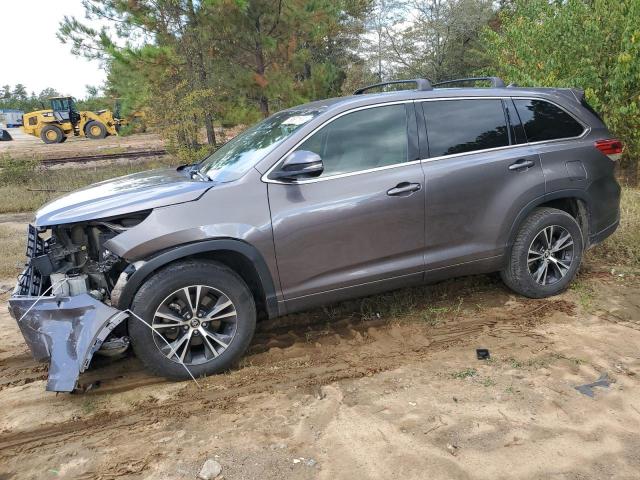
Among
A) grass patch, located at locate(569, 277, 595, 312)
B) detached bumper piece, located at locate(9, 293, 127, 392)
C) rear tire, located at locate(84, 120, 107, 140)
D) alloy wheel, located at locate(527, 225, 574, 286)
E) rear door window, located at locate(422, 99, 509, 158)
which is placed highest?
rear tire, located at locate(84, 120, 107, 140)

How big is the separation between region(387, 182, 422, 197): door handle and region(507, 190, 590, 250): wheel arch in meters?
0.98

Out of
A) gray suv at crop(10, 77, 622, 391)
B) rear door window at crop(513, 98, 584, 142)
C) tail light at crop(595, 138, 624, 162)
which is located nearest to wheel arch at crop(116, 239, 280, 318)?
gray suv at crop(10, 77, 622, 391)

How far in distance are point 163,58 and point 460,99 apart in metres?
8.90

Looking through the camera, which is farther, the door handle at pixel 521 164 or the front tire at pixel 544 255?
the front tire at pixel 544 255

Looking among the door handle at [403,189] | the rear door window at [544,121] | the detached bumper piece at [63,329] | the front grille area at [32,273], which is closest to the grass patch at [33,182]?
the front grille area at [32,273]

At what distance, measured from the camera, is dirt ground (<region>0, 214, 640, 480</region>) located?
2553 mm

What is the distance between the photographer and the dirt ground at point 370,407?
8.38 feet

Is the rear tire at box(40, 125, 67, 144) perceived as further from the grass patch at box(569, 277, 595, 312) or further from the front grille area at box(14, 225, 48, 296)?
the grass patch at box(569, 277, 595, 312)

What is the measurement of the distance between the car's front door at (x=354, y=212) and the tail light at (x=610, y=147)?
1862 mm

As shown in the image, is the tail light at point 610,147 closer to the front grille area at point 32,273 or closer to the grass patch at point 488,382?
the grass patch at point 488,382

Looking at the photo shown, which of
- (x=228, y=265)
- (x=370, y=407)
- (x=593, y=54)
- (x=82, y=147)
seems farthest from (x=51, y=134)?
(x=370, y=407)

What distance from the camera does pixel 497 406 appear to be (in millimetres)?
2957

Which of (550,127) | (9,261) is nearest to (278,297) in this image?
(550,127)

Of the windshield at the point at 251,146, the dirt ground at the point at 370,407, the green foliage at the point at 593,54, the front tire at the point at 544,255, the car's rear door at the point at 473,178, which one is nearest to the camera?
the dirt ground at the point at 370,407
